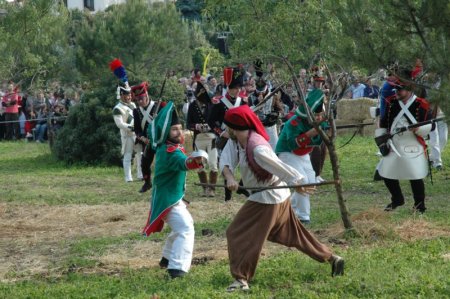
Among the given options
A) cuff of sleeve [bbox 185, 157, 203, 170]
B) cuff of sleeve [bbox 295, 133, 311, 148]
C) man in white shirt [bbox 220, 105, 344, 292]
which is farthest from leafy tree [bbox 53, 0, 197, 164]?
man in white shirt [bbox 220, 105, 344, 292]

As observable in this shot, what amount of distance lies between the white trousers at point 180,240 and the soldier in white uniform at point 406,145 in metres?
3.91

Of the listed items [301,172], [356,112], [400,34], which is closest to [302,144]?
[301,172]

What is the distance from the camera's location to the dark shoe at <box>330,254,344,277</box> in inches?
336

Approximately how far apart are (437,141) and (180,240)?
9.65m

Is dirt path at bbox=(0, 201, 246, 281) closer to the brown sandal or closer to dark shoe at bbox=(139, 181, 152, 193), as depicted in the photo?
dark shoe at bbox=(139, 181, 152, 193)

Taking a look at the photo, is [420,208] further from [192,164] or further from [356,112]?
[356,112]

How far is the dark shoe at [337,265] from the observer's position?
28.0ft

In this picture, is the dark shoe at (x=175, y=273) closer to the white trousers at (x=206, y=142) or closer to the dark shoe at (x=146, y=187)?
the dark shoe at (x=146, y=187)

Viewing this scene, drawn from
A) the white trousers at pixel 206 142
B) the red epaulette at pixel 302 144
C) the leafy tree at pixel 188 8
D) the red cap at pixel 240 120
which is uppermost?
the leafy tree at pixel 188 8

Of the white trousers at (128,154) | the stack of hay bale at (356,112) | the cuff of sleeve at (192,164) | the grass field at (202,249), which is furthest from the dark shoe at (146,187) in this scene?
the stack of hay bale at (356,112)

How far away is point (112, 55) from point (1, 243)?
26929mm

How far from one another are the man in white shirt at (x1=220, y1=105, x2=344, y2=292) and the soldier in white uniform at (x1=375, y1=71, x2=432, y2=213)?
410cm

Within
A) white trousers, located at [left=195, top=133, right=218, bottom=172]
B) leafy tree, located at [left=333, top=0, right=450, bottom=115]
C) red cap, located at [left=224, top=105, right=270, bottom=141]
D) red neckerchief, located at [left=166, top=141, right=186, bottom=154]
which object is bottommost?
white trousers, located at [left=195, top=133, right=218, bottom=172]

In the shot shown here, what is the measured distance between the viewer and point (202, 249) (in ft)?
35.1
